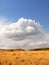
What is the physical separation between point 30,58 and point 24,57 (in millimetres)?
1018

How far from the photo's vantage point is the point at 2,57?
26125mm

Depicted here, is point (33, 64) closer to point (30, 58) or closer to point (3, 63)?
point (30, 58)

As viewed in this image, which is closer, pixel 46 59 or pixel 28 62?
pixel 28 62

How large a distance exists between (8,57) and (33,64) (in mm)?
4396

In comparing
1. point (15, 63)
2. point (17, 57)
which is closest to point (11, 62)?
point (15, 63)

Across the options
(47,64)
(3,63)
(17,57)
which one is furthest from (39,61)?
(3,63)

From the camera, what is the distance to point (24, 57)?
26578 millimetres

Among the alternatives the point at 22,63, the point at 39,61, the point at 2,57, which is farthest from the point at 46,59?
the point at 2,57

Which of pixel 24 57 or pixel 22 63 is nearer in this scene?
pixel 22 63

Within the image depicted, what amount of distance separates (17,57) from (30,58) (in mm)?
1909

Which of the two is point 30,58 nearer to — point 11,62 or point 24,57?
point 24,57

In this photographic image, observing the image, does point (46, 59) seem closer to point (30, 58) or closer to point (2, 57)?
point (30, 58)

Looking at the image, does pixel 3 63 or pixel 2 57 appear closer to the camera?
pixel 3 63

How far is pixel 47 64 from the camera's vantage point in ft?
79.3
